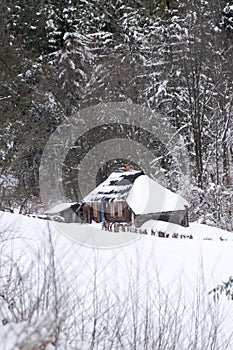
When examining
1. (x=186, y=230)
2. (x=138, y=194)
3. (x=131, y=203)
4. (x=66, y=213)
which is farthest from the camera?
(x=66, y=213)

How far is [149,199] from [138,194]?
0.41 metres

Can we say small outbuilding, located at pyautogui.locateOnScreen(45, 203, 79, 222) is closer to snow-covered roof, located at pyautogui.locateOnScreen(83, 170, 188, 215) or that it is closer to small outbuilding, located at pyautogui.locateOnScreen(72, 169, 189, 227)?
small outbuilding, located at pyautogui.locateOnScreen(72, 169, 189, 227)

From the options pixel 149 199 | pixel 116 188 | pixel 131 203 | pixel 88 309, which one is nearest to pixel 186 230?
pixel 149 199

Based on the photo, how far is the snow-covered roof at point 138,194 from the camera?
1176 centimetres

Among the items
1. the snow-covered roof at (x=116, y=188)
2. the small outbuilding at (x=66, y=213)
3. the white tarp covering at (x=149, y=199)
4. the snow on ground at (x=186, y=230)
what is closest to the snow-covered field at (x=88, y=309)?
the snow on ground at (x=186, y=230)

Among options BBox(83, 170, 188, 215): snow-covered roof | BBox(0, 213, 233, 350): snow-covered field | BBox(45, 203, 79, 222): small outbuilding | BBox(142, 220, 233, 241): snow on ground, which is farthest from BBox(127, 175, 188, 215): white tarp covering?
BBox(0, 213, 233, 350): snow-covered field

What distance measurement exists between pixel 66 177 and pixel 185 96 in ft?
20.6

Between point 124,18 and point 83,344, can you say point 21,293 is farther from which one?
point 124,18

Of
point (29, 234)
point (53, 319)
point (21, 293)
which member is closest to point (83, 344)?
point (53, 319)

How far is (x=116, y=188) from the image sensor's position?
40.6 ft

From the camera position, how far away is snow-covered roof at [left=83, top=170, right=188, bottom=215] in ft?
38.6

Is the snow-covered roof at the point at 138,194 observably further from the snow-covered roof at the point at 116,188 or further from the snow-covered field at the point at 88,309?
the snow-covered field at the point at 88,309

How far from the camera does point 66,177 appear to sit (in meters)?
19.5

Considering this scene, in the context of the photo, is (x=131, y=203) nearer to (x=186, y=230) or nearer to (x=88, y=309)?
(x=186, y=230)
